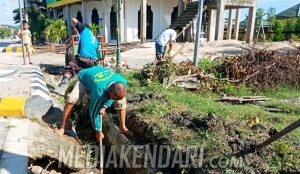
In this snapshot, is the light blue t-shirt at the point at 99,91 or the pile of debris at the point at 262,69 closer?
the light blue t-shirt at the point at 99,91

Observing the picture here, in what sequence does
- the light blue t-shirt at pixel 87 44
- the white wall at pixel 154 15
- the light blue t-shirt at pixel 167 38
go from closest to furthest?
the light blue t-shirt at pixel 87 44
the light blue t-shirt at pixel 167 38
the white wall at pixel 154 15

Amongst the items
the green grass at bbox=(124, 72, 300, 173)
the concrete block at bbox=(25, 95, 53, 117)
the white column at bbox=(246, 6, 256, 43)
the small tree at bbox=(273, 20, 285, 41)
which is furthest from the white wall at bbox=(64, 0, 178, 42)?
the concrete block at bbox=(25, 95, 53, 117)

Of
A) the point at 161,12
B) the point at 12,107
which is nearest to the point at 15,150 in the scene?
the point at 12,107

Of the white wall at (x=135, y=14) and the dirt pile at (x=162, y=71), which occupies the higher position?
the white wall at (x=135, y=14)

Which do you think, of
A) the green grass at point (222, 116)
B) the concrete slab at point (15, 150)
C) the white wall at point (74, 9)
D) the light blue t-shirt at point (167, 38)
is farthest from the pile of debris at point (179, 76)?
the white wall at point (74, 9)

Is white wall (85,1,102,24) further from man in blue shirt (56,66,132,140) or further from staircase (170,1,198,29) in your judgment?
man in blue shirt (56,66,132,140)

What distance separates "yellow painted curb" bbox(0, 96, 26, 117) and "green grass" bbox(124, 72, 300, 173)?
1.88 meters

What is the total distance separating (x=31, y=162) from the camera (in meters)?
4.08

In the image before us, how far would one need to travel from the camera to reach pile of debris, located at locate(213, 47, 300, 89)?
25.5 ft

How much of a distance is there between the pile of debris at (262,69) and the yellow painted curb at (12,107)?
4830 millimetres

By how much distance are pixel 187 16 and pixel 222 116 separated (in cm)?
1369

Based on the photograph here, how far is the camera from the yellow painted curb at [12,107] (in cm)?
512

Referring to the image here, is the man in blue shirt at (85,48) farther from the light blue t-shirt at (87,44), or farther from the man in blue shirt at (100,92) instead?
the man in blue shirt at (100,92)

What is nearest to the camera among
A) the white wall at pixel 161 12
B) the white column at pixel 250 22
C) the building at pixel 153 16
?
the building at pixel 153 16
